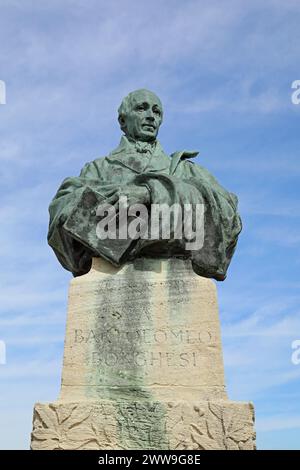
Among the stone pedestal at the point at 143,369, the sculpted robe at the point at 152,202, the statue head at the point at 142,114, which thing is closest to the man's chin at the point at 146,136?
the statue head at the point at 142,114

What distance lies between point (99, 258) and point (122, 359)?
1146 mm

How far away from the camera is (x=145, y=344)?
6984 millimetres

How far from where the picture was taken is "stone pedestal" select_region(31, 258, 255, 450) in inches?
259

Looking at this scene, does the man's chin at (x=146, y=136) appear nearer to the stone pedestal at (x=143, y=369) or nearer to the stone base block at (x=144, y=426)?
the stone pedestal at (x=143, y=369)

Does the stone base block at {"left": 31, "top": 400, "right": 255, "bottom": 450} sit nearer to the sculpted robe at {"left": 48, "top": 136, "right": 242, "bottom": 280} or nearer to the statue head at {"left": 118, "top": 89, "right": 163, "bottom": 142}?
the sculpted robe at {"left": 48, "top": 136, "right": 242, "bottom": 280}

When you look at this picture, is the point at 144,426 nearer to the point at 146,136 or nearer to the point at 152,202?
the point at 152,202

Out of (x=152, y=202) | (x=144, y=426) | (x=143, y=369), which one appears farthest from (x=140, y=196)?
(x=144, y=426)

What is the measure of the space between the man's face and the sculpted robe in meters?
0.20

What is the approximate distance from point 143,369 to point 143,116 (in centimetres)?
311

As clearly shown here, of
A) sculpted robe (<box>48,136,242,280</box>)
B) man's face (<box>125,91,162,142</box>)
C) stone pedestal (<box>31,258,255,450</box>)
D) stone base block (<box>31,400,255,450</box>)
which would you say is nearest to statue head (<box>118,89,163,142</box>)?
man's face (<box>125,91,162,142</box>)

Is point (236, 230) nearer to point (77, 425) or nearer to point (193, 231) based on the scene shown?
point (193, 231)

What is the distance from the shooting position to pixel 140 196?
24.0ft
